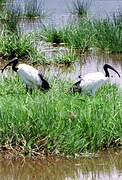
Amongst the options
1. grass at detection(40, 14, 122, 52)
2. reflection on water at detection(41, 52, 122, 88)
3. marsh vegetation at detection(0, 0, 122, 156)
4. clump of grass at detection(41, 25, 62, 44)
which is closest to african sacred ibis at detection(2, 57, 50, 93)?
marsh vegetation at detection(0, 0, 122, 156)

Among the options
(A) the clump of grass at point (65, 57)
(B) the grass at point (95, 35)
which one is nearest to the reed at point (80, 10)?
(B) the grass at point (95, 35)

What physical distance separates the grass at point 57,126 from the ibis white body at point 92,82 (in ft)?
4.30

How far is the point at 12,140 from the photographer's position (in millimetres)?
6059

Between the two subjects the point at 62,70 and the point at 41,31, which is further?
the point at 41,31

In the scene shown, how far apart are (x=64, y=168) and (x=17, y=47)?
5833mm

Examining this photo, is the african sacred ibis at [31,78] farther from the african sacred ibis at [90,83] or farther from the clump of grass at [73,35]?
the clump of grass at [73,35]

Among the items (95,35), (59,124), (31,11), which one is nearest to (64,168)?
(59,124)

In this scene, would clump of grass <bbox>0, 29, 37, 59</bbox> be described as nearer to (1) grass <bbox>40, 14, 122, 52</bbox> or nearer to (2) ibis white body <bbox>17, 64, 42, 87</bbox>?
(1) grass <bbox>40, 14, 122, 52</bbox>

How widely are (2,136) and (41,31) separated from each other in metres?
7.63

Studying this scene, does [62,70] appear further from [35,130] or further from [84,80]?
[35,130]

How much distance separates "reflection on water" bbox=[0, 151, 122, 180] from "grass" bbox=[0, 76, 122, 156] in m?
0.13

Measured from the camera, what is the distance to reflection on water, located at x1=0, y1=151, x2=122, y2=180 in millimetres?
5551

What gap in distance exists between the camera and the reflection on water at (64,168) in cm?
555

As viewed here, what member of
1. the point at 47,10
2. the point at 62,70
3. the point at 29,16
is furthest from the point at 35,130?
the point at 47,10
